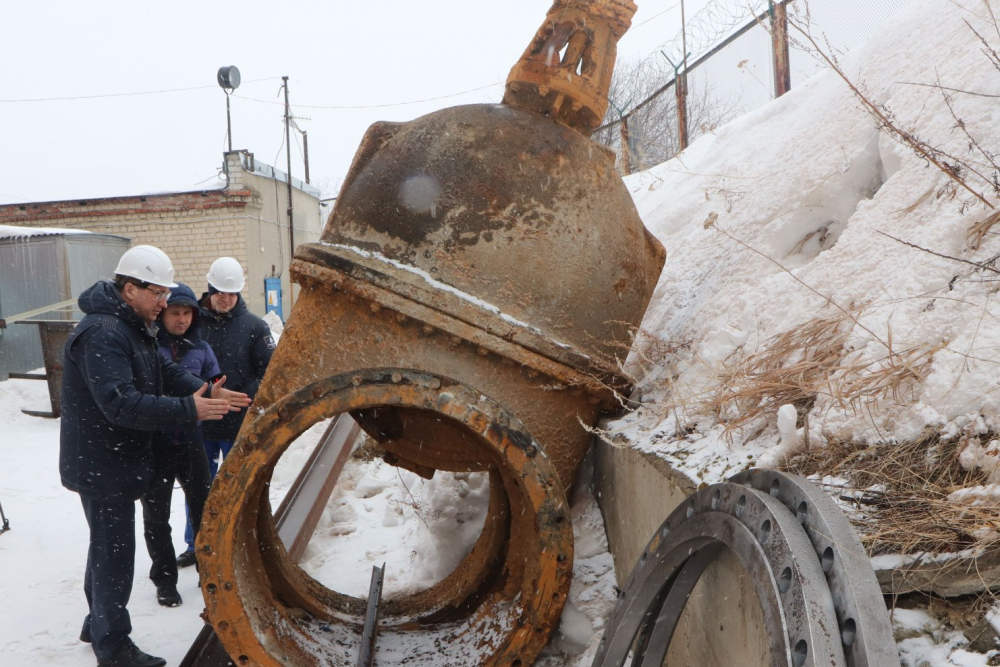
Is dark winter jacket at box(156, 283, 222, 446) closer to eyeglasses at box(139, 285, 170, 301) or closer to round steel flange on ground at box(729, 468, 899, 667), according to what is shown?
eyeglasses at box(139, 285, 170, 301)

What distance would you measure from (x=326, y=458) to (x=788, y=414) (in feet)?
13.8

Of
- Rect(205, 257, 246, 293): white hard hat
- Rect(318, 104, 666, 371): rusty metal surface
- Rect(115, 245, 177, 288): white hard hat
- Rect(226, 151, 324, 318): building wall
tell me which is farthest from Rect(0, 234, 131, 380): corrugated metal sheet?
Rect(318, 104, 666, 371): rusty metal surface

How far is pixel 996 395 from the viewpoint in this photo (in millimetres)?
1484

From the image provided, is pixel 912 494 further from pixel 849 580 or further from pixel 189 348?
pixel 189 348

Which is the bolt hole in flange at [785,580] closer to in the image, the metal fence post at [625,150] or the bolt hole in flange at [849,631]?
the bolt hole in flange at [849,631]

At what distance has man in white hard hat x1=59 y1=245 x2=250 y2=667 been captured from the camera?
9.87 ft

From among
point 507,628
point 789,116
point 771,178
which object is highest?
point 789,116

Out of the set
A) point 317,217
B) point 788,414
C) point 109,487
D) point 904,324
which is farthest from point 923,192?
point 317,217

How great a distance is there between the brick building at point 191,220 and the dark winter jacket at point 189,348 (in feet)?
38.7

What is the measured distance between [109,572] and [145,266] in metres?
1.35

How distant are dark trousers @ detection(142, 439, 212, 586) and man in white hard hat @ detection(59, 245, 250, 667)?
287 mm

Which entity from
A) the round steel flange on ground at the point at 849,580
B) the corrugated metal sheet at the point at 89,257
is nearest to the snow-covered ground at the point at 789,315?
the round steel flange on ground at the point at 849,580

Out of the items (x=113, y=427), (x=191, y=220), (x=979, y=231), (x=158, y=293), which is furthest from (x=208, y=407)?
(x=191, y=220)

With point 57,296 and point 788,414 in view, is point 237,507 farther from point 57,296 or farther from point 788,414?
point 57,296
